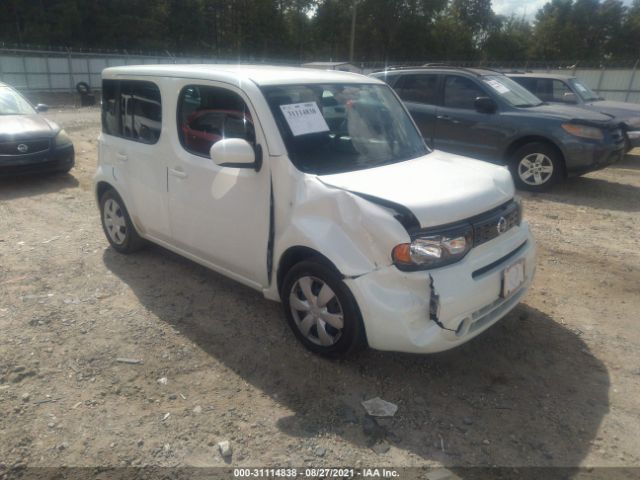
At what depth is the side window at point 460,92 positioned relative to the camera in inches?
307

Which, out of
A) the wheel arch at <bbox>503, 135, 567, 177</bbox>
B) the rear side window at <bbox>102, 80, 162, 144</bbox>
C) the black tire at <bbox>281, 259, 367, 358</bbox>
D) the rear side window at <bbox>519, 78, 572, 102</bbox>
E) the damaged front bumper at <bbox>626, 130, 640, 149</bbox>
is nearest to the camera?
the black tire at <bbox>281, 259, 367, 358</bbox>

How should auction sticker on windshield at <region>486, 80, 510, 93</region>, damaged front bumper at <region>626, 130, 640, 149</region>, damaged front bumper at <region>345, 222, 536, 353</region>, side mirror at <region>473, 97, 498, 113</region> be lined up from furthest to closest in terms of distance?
damaged front bumper at <region>626, 130, 640, 149</region>, auction sticker on windshield at <region>486, 80, 510, 93</region>, side mirror at <region>473, 97, 498, 113</region>, damaged front bumper at <region>345, 222, 536, 353</region>

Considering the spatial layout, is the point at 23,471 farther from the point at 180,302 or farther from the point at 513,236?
the point at 513,236

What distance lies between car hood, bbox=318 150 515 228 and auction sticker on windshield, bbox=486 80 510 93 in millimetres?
4872

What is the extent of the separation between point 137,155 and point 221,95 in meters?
1.19

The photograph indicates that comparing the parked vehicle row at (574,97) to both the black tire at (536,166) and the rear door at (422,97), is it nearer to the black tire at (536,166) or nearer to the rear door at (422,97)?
the black tire at (536,166)

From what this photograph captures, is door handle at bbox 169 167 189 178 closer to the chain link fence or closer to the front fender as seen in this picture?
the front fender

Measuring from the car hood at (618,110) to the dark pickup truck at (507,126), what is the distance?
2385 millimetres

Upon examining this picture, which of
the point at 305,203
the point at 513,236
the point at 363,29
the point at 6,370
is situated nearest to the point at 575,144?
the point at 513,236

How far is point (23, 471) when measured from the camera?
238 cm

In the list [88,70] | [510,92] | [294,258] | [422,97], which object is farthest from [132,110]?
[88,70]

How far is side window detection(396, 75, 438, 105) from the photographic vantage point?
8.18 meters

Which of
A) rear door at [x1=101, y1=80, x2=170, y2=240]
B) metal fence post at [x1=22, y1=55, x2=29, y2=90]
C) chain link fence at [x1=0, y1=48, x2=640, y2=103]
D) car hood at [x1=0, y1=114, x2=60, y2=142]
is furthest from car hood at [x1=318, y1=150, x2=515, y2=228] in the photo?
metal fence post at [x1=22, y1=55, x2=29, y2=90]

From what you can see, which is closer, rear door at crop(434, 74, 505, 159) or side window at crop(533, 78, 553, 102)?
rear door at crop(434, 74, 505, 159)
